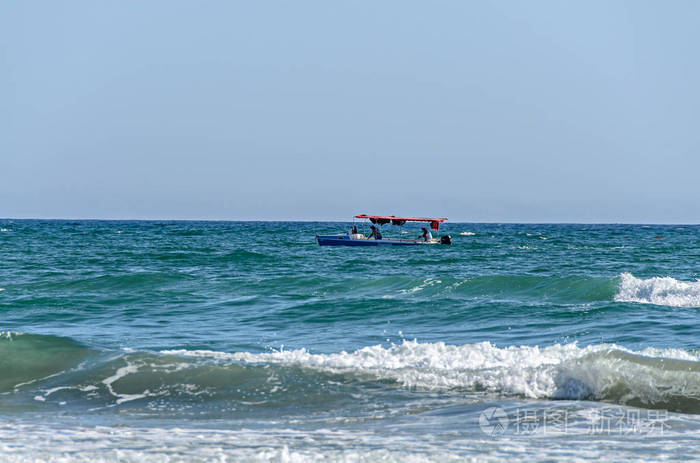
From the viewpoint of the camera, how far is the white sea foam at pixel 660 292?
21359 millimetres

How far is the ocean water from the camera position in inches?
307

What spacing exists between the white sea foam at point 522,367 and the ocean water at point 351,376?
0.03m

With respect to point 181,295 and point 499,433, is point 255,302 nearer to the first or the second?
point 181,295

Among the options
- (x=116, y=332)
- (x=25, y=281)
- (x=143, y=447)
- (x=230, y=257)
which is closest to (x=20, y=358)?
(x=116, y=332)

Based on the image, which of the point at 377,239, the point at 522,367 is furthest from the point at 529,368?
the point at 377,239

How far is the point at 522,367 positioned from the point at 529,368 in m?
0.14

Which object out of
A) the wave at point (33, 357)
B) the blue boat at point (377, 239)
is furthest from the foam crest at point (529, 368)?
the blue boat at point (377, 239)

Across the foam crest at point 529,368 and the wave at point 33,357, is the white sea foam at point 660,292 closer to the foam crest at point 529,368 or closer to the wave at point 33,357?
the foam crest at point 529,368

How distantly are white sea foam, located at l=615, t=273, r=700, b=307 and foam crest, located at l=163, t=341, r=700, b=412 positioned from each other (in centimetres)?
978

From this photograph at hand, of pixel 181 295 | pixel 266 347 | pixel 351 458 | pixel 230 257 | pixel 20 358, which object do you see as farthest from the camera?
pixel 230 257

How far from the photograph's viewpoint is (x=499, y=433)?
8125 mm

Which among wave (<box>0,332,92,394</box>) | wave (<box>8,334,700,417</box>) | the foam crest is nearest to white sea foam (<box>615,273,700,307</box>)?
wave (<box>8,334,700,417</box>)

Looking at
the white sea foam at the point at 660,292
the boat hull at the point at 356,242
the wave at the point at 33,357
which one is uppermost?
the boat hull at the point at 356,242

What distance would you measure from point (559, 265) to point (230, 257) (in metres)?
18.6
